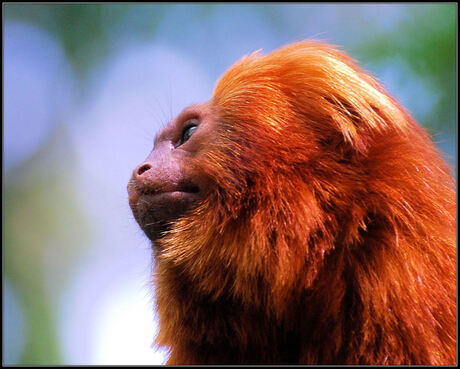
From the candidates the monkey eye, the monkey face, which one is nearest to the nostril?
the monkey face

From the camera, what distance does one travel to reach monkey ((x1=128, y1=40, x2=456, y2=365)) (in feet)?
7.43

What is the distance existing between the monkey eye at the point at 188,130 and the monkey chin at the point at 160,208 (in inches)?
14.9

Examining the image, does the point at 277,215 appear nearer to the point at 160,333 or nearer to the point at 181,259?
the point at 181,259

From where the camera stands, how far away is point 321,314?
89.8 inches

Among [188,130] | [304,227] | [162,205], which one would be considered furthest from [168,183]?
[304,227]

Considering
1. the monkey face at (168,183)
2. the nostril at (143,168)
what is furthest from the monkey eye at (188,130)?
the nostril at (143,168)

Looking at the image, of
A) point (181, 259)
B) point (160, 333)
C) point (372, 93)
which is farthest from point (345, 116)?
point (160, 333)

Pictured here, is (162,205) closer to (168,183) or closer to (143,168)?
(168,183)

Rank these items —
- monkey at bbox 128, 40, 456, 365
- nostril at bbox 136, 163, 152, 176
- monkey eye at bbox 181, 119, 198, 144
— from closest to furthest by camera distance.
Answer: monkey at bbox 128, 40, 456, 365, nostril at bbox 136, 163, 152, 176, monkey eye at bbox 181, 119, 198, 144

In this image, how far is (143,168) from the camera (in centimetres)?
272

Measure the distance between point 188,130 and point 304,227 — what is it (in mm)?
866

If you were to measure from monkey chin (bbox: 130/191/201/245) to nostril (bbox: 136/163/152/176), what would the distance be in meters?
0.10

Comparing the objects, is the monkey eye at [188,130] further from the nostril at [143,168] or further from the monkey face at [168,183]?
the nostril at [143,168]

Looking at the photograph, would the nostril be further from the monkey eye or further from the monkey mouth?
the monkey eye
